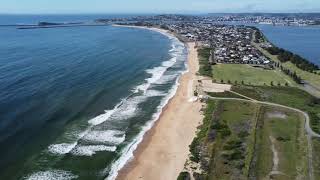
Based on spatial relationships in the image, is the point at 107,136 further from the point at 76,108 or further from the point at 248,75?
the point at 248,75

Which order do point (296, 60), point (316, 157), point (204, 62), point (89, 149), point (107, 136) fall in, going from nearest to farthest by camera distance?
1. point (316, 157)
2. point (89, 149)
3. point (107, 136)
4. point (204, 62)
5. point (296, 60)

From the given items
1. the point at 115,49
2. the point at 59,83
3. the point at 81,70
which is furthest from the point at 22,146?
the point at 115,49

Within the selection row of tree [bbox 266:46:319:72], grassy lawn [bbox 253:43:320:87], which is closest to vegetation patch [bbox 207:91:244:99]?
grassy lawn [bbox 253:43:320:87]

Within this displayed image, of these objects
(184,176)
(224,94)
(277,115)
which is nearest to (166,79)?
(224,94)

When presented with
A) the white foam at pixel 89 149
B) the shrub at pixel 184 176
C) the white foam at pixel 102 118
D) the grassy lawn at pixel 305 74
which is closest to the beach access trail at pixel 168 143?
the shrub at pixel 184 176

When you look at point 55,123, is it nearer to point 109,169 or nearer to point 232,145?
point 109,169
